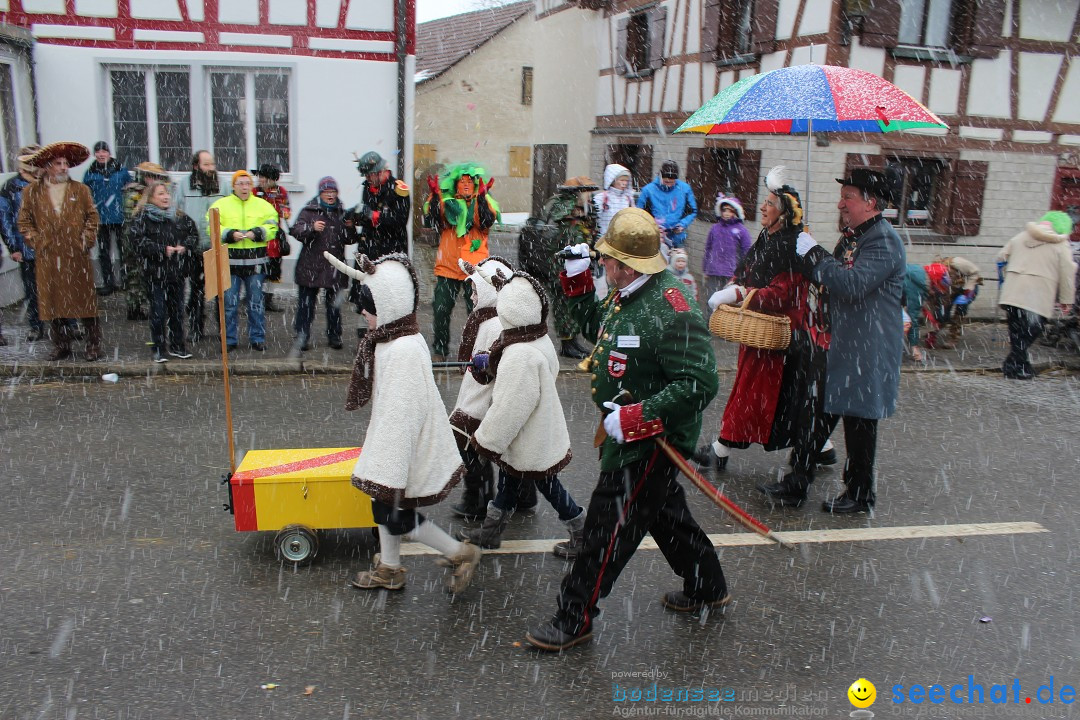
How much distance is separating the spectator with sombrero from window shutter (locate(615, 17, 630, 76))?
13.2 metres

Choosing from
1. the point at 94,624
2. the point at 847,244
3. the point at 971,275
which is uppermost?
the point at 847,244

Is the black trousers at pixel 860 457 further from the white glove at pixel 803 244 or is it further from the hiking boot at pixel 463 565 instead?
the hiking boot at pixel 463 565

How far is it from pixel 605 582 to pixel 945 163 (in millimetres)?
11681

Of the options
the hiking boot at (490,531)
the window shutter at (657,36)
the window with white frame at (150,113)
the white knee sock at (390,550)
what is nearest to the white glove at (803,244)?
the hiking boot at (490,531)

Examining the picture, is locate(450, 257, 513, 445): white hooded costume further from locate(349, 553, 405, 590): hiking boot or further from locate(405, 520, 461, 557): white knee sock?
locate(349, 553, 405, 590): hiking boot

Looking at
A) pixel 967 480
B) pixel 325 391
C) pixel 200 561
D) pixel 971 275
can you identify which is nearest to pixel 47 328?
pixel 325 391

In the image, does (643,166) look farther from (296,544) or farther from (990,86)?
(296,544)

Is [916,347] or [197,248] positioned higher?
[197,248]

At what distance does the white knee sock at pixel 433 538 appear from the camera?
421 centimetres

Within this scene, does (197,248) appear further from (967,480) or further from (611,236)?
(967,480)

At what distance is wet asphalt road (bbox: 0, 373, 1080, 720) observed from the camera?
140 inches

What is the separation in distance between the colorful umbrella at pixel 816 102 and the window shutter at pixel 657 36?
1204cm

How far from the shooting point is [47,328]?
383 inches

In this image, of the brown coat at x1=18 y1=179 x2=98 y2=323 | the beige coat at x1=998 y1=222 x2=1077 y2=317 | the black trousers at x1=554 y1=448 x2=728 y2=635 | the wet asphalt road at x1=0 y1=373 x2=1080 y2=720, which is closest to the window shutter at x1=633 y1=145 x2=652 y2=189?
the beige coat at x1=998 y1=222 x2=1077 y2=317
